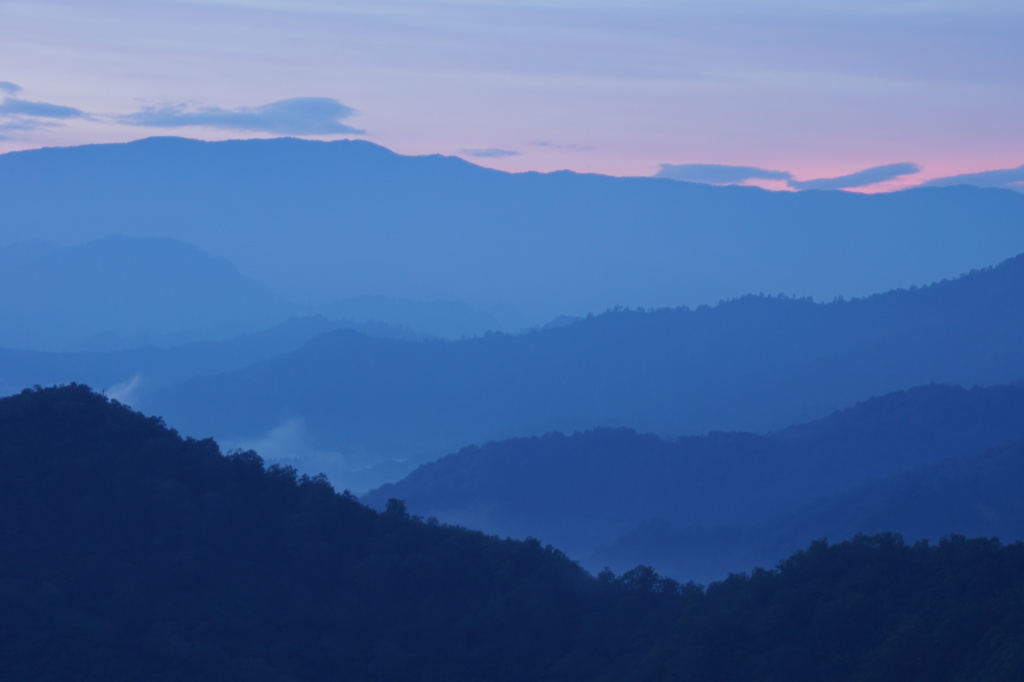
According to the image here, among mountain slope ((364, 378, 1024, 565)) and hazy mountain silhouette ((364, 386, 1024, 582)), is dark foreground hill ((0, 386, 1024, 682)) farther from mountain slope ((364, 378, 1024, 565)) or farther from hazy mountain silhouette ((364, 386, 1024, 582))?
mountain slope ((364, 378, 1024, 565))

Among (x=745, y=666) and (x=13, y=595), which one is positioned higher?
(x=13, y=595)

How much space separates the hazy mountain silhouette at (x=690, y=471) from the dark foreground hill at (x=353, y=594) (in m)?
88.1

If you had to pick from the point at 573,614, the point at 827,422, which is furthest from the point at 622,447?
the point at 573,614

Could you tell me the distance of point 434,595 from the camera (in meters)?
40.2

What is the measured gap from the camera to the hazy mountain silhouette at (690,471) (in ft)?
459

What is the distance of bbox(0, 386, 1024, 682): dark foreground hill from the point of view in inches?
1262

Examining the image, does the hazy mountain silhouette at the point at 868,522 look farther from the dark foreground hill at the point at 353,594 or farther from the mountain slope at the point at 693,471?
the dark foreground hill at the point at 353,594

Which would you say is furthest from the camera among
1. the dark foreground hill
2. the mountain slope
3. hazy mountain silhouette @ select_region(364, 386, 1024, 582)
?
the mountain slope

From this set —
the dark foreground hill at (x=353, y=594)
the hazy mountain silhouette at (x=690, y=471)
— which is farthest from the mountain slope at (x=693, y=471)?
the dark foreground hill at (x=353, y=594)

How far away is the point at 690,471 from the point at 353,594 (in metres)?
115

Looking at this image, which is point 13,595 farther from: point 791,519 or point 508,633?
point 791,519

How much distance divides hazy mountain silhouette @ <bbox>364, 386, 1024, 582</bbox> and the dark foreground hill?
8814 cm

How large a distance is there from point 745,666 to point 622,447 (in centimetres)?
12444

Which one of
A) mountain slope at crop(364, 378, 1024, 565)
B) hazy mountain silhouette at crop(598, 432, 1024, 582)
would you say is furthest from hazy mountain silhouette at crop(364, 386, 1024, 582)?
hazy mountain silhouette at crop(598, 432, 1024, 582)
